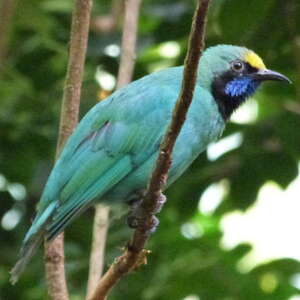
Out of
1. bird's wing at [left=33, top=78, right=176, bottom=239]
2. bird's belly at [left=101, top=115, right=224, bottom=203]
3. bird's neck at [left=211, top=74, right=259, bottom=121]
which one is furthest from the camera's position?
bird's neck at [left=211, top=74, right=259, bottom=121]

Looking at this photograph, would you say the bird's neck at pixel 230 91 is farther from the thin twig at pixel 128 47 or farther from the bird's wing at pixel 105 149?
the thin twig at pixel 128 47

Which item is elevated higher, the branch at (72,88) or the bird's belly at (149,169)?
the branch at (72,88)

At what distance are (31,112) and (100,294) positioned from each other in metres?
2.61

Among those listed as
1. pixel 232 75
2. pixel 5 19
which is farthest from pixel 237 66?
pixel 5 19

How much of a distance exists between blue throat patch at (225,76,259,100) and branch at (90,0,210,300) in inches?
63.9

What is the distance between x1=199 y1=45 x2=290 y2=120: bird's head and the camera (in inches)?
243

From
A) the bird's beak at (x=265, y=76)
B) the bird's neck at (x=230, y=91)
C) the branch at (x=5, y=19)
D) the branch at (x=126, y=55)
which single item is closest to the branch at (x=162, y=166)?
the branch at (x=126, y=55)

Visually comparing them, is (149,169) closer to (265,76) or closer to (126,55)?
(126,55)

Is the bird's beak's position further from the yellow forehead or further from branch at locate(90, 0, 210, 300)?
branch at locate(90, 0, 210, 300)

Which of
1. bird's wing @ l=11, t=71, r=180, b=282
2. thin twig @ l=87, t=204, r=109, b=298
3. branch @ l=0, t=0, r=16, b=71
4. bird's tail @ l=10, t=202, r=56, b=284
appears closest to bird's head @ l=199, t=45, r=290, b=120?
bird's wing @ l=11, t=71, r=180, b=282

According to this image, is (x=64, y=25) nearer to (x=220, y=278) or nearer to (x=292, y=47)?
(x=292, y=47)

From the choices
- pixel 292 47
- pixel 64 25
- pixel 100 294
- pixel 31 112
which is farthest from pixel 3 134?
pixel 100 294

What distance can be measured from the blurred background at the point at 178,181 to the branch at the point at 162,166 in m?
1.90

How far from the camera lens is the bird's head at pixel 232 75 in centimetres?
616
